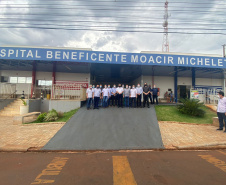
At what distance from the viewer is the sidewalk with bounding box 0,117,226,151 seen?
516cm

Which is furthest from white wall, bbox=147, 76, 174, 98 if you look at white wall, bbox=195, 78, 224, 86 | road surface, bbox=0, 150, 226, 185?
road surface, bbox=0, 150, 226, 185

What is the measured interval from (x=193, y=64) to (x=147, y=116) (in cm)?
756

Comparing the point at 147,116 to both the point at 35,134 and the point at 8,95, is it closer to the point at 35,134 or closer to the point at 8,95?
the point at 35,134

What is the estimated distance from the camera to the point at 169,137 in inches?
239

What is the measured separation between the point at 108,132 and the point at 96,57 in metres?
7.56

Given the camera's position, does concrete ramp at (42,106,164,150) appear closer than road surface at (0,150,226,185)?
No

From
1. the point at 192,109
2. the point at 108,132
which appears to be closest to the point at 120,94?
the point at 108,132

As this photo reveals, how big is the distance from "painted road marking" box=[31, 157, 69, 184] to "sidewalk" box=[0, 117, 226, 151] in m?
1.49

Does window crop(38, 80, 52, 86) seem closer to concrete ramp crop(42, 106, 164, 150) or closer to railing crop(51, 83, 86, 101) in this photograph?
railing crop(51, 83, 86, 101)

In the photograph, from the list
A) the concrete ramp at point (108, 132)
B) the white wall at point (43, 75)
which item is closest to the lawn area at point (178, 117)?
the concrete ramp at point (108, 132)

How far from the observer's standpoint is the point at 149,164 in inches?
148

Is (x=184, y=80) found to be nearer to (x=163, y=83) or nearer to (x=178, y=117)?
(x=163, y=83)

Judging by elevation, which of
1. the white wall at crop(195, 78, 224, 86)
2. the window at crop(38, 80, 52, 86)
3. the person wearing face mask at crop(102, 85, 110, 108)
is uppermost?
the white wall at crop(195, 78, 224, 86)

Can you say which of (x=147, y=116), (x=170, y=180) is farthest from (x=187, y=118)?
(x=170, y=180)
